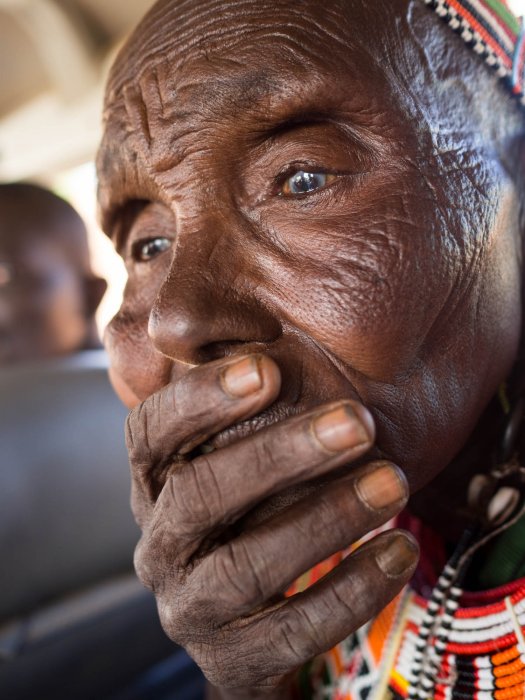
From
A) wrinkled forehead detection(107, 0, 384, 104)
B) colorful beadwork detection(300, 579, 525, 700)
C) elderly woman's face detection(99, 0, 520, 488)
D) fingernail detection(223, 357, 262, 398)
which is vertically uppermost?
wrinkled forehead detection(107, 0, 384, 104)

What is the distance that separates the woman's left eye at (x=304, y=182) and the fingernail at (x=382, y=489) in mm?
411

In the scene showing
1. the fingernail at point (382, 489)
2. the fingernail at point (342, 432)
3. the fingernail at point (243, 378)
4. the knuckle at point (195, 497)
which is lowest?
the knuckle at point (195, 497)

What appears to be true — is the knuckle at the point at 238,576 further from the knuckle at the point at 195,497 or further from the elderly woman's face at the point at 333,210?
the elderly woman's face at the point at 333,210

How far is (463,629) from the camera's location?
0.90 m

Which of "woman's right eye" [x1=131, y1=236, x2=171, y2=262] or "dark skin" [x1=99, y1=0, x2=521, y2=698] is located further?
"woman's right eye" [x1=131, y1=236, x2=171, y2=262]

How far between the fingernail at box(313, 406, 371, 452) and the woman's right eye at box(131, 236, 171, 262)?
545 millimetres

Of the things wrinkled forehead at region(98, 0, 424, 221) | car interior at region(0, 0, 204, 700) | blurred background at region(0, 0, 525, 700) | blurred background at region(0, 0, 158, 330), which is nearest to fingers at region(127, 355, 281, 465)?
wrinkled forehead at region(98, 0, 424, 221)

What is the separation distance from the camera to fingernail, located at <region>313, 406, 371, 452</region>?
0.63 metres

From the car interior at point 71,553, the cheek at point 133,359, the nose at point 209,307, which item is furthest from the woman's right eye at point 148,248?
the car interior at point 71,553

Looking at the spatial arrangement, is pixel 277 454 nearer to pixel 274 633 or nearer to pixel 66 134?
pixel 274 633

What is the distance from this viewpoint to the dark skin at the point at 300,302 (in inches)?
26.9

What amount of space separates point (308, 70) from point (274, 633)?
73 cm

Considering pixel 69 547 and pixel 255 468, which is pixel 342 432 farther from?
pixel 69 547

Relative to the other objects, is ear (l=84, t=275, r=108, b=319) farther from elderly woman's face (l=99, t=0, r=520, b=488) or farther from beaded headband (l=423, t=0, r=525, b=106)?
beaded headband (l=423, t=0, r=525, b=106)
